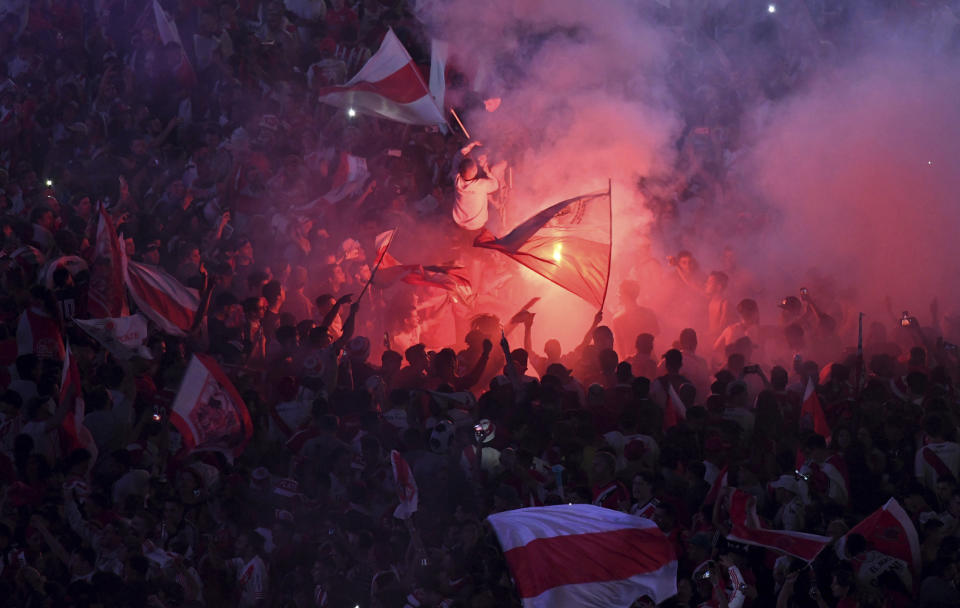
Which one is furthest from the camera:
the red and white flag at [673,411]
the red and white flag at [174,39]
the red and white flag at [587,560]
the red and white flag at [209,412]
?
the red and white flag at [174,39]

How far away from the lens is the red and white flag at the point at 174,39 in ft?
41.9

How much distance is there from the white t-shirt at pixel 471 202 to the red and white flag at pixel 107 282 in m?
3.98

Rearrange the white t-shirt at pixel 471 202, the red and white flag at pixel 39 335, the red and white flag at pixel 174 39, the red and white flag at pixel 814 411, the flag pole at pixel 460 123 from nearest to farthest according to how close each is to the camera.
Result: the red and white flag at pixel 814 411, the red and white flag at pixel 39 335, the white t-shirt at pixel 471 202, the flag pole at pixel 460 123, the red and white flag at pixel 174 39

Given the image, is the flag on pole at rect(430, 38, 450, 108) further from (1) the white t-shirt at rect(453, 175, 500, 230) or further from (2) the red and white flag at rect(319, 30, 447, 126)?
(1) the white t-shirt at rect(453, 175, 500, 230)

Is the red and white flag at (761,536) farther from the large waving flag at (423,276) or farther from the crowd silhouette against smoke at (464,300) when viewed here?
the large waving flag at (423,276)

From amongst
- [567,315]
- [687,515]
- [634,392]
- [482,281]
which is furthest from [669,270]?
[687,515]

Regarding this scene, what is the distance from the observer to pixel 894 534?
19.6 ft

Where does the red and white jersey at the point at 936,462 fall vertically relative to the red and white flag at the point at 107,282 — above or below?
below

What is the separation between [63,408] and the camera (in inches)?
285

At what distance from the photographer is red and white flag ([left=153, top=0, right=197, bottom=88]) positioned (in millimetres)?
12781

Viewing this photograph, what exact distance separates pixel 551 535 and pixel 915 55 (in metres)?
9.44

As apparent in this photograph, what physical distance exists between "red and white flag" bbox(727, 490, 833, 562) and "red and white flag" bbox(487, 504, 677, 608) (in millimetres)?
384

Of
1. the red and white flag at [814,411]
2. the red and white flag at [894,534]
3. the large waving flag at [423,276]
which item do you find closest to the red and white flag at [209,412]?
the large waving flag at [423,276]

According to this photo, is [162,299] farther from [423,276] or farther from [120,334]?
[423,276]
